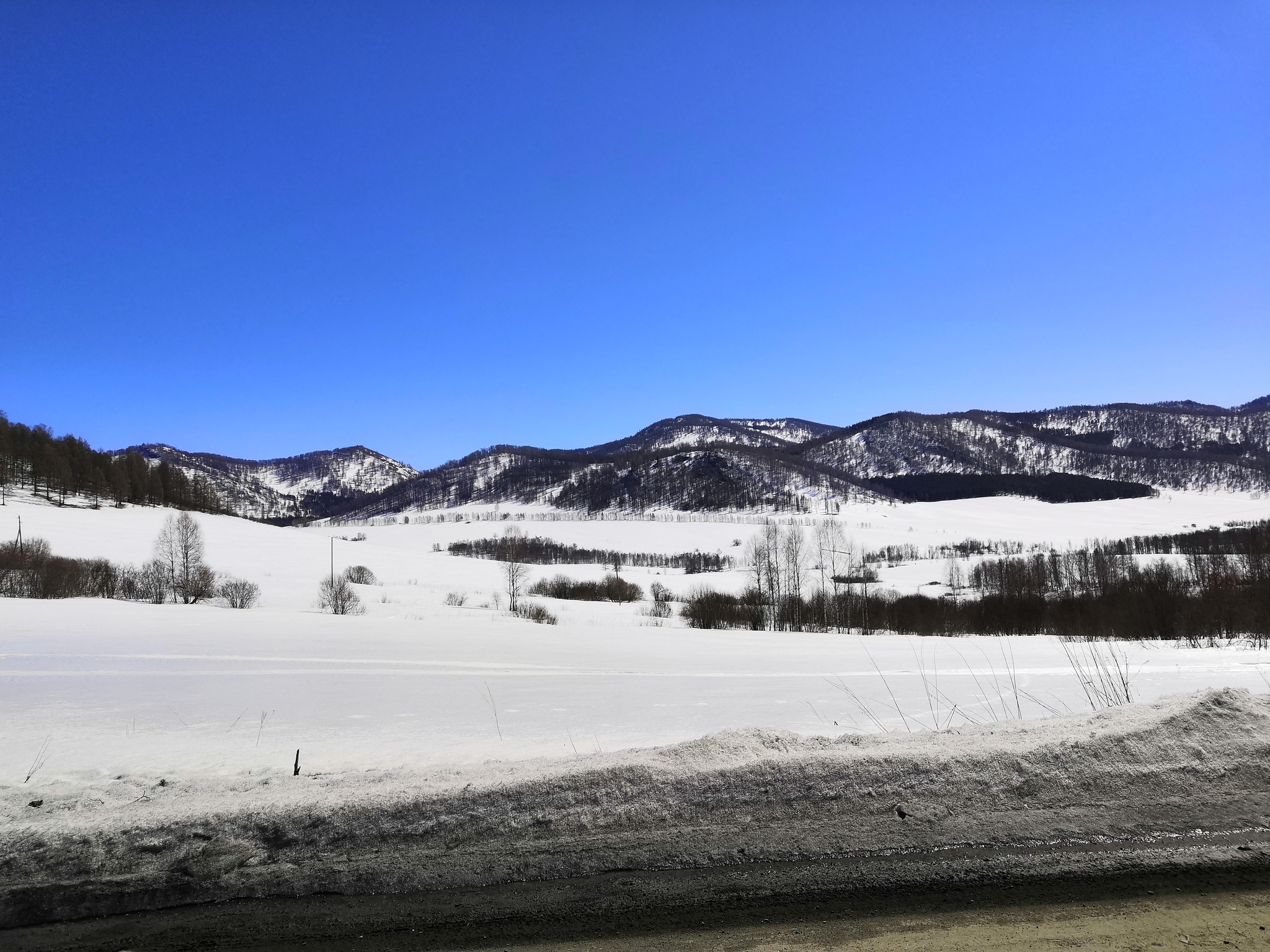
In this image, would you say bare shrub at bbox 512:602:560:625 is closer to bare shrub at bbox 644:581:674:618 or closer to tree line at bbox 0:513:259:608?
bare shrub at bbox 644:581:674:618

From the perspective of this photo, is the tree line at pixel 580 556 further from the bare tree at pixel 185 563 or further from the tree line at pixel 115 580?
the tree line at pixel 115 580

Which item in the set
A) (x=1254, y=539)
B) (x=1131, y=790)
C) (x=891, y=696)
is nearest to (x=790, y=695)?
(x=891, y=696)

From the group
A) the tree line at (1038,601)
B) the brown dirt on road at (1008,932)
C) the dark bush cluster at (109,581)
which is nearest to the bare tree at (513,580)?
the tree line at (1038,601)

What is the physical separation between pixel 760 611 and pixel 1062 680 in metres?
36.3

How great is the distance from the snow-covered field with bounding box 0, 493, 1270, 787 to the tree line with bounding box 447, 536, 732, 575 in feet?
234

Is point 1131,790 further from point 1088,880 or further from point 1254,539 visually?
point 1254,539

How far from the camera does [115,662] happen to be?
15.9 meters

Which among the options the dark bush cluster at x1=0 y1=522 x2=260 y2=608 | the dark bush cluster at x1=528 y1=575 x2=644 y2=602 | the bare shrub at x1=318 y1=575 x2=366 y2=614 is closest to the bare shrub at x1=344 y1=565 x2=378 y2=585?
the dark bush cluster at x1=0 y1=522 x2=260 y2=608

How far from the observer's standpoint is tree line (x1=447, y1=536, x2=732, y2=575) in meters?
108

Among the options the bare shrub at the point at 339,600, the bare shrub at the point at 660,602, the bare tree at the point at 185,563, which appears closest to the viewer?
the bare shrub at the point at 339,600

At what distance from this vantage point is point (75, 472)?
90.9m

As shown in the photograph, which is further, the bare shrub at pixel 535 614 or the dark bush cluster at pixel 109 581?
the bare shrub at pixel 535 614

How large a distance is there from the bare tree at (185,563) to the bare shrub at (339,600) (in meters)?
6.22

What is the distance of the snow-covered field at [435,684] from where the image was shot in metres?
8.62
